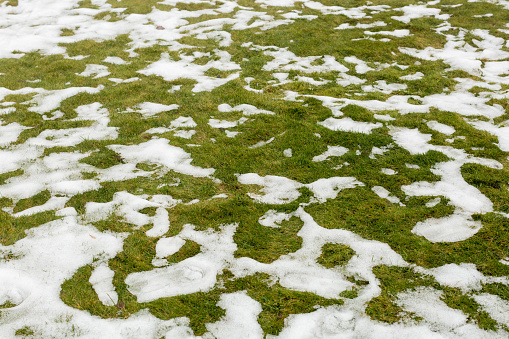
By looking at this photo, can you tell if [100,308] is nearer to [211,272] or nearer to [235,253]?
[211,272]

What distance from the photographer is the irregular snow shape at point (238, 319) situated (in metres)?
3.45

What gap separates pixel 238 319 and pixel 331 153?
12.2ft

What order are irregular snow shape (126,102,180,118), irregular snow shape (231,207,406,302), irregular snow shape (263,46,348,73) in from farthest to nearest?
irregular snow shape (263,46,348,73) → irregular snow shape (126,102,180,118) → irregular snow shape (231,207,406,302)

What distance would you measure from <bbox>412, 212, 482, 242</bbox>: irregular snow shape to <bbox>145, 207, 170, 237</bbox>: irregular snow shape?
11.4 ft

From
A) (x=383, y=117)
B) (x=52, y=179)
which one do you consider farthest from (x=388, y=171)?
(x=52, y=179)

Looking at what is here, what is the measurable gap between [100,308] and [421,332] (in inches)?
132

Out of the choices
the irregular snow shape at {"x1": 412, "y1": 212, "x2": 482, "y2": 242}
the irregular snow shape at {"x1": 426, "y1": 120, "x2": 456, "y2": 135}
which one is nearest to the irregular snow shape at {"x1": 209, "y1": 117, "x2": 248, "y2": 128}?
the irregular snow shape at {"x1": 426, "y1": 120, "x2": 456, "y2": 135}

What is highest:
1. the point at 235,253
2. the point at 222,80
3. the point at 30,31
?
the point at 30,31

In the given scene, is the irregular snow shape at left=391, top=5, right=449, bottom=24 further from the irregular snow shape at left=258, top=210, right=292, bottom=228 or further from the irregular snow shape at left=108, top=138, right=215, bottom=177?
the irregular snow shape at left=258, top=210, right=292, bottom=228

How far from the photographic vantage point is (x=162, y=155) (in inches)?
257

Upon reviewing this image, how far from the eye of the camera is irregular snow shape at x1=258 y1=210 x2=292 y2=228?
16.3 feet

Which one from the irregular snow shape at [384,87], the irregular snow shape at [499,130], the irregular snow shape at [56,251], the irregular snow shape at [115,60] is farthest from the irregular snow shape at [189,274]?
the irregular snow shape at [115,60]

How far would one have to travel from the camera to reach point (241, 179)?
5.88 metres

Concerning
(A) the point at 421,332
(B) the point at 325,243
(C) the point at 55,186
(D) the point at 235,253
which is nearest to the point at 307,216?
(B) the point at 325,243
